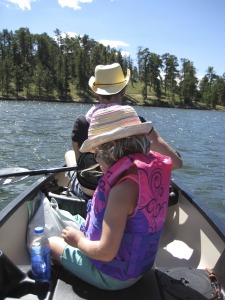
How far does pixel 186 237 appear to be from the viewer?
151 inches

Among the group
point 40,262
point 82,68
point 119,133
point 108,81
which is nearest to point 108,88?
point 108,81

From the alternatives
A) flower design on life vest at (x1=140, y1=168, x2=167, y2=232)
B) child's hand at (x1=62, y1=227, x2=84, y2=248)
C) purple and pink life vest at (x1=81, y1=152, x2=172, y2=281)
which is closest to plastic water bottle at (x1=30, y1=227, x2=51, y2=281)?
child's hand at (x1=62, y1=227, x2=84, y2=248)

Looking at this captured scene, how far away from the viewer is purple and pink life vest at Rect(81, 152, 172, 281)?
6.81ft

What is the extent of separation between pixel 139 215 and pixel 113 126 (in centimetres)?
51

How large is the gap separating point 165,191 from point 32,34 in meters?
109

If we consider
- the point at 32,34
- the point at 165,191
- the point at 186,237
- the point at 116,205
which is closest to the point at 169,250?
the point at 186,237

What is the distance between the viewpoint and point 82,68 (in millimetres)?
93125

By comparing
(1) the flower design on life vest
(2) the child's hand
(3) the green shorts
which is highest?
(1) the flower design on life vest

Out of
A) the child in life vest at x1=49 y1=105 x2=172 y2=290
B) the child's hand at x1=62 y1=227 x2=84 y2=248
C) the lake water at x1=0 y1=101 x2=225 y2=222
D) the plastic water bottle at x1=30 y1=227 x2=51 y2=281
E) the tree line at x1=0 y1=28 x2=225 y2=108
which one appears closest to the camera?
the child in life vest at x1=49 y1=105 x2=172 y2=290

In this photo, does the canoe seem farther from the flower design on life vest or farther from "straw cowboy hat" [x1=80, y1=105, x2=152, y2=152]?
"straw cowboy hat" [x1=80, y1=105, x2=152, y2=152]

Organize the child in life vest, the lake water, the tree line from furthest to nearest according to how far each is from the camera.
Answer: the tree line
the lake water
the child in life vest

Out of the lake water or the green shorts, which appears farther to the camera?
the lake water

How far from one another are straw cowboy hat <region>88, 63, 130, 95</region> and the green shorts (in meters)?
1.81

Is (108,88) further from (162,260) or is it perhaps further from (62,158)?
(62,158)
